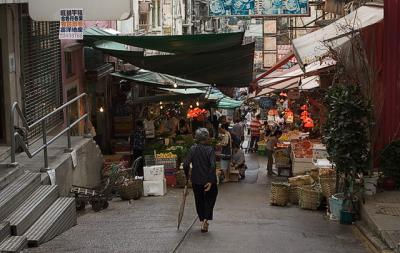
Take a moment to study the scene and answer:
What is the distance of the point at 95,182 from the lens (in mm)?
13672

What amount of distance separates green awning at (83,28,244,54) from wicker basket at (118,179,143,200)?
3.15 meters

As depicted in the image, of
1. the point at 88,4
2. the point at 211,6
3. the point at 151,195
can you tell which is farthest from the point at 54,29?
the point at 211,6

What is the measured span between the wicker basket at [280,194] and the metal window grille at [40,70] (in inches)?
202

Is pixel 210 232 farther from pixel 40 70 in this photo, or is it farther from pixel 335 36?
pixel 40 70

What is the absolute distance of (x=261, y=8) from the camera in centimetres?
2273

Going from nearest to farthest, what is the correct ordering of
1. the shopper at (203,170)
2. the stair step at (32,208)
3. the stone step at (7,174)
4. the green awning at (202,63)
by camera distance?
the stair step at (32,208) < the stone step at (7,174) < the shopper at (203,170) < the green awning at (202,63)

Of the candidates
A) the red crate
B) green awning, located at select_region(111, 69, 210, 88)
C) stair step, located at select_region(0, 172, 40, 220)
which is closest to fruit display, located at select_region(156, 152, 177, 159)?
the red crate

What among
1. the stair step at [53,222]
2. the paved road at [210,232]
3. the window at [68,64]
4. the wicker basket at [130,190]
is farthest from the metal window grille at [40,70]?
the stair step at [53,222]

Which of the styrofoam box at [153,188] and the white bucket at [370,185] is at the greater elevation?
the white bucket at [370,185]

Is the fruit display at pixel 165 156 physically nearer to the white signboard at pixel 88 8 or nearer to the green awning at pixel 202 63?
the green awning at pixel 202 63

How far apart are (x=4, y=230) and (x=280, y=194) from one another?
23.0ft

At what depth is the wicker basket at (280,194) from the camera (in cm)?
1313

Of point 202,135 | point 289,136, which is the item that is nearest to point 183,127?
point 289,136

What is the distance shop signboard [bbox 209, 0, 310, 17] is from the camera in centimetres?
2255
